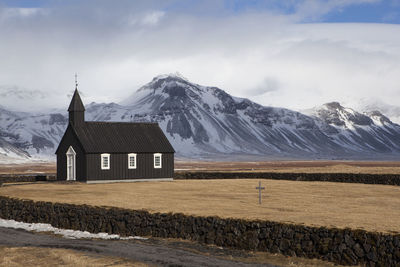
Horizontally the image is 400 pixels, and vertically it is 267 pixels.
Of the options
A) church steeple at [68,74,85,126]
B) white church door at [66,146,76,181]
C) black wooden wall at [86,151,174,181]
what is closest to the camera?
black wooden wall at [86,151,174,181]

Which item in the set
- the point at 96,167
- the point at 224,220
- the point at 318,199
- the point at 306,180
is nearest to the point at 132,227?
the point at 224,220

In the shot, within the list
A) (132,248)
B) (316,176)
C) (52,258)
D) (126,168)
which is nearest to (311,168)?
(316,176)

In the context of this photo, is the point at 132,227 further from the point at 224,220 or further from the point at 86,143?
the point at 86,143

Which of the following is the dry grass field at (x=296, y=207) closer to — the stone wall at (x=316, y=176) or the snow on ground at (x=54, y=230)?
the snow on ground at (x=54, y=230)

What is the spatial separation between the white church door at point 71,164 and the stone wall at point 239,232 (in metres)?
29.2

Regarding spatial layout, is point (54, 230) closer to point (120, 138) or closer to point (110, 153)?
point (110, 153)

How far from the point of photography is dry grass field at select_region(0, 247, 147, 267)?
21.3 metres

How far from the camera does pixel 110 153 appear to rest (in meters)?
63.9

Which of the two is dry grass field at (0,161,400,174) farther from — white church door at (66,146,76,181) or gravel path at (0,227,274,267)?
gravel path at (0,227,274,267)

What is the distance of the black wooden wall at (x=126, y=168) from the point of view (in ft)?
205

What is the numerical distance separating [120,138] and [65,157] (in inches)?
269

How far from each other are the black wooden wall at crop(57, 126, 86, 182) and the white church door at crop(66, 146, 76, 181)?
57cm

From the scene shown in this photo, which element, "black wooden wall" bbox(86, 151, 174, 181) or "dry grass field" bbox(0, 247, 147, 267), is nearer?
"dry grass field" bbox(0, 247, 147, 267)

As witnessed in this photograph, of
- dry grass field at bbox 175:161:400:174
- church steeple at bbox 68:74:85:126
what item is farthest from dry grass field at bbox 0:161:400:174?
church steeple at bbox 68:74:85:126
